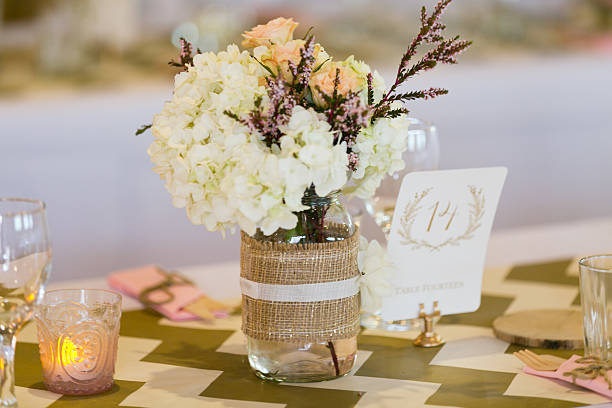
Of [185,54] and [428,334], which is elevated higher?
[185,54]

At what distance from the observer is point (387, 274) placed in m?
1.14

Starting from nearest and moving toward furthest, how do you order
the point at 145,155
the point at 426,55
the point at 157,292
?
the point at 426,55 < the point at 157,292 < the point at 145,155

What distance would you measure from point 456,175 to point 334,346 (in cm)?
29

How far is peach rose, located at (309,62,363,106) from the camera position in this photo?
1.02 m

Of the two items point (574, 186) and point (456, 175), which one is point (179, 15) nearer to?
point (574, 186)

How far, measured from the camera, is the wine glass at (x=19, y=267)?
937mm

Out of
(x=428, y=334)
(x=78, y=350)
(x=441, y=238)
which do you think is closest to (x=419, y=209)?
(x=441, y=238)

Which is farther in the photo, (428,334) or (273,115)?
(428,334)

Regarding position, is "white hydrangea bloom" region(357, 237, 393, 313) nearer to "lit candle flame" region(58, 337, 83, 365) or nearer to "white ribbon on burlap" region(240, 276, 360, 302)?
"white ribbon on burlap" region(240, 276, 360, 302)

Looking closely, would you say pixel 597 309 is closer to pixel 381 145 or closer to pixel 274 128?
pixel 381 145

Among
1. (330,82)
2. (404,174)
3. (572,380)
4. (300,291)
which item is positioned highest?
(330,82)

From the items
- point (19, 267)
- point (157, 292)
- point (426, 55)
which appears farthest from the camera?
point (157, 292)

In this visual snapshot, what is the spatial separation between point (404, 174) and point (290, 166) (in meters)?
0.39

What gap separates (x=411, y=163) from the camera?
131 centimetres
